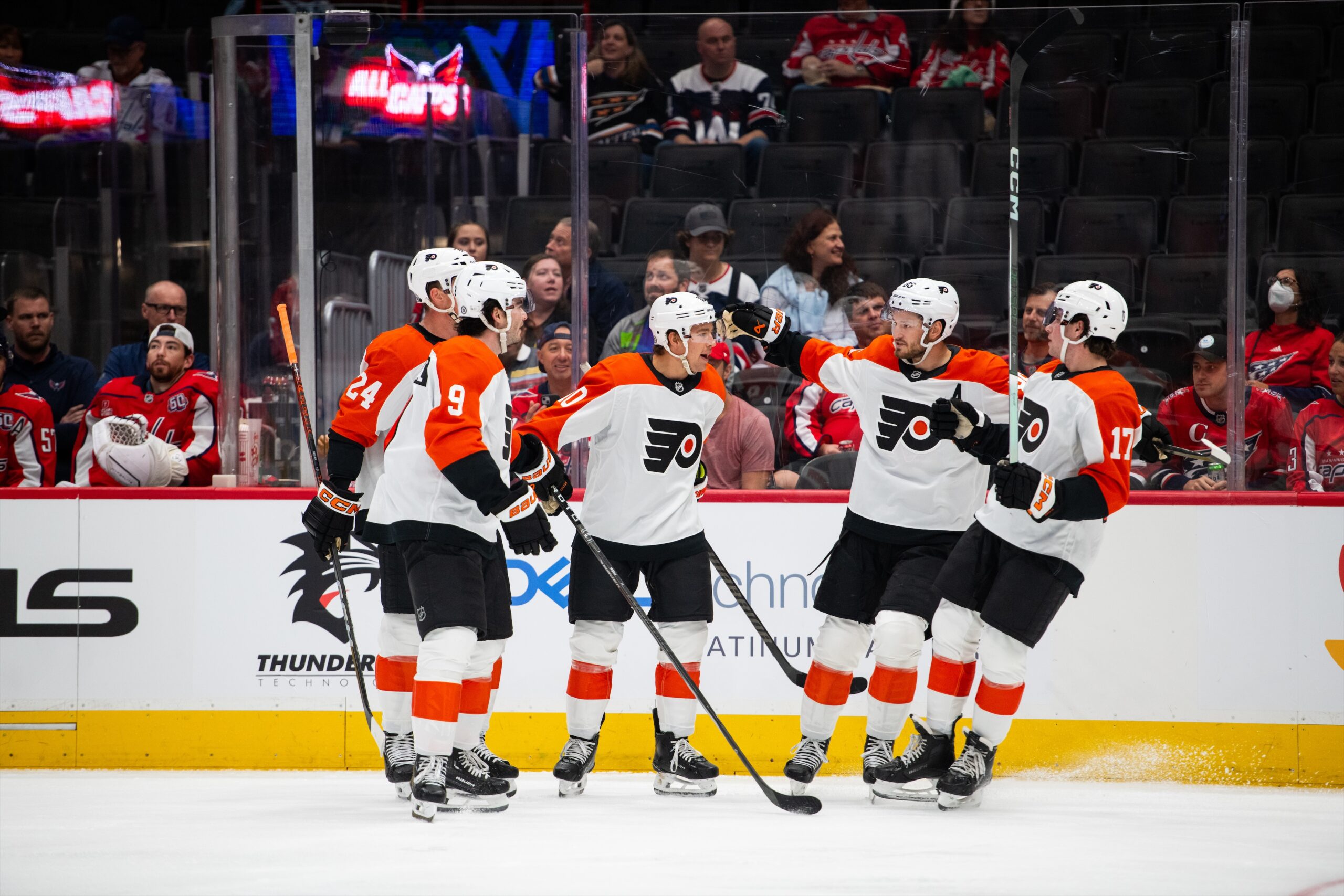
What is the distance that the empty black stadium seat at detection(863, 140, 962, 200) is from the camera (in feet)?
16.4

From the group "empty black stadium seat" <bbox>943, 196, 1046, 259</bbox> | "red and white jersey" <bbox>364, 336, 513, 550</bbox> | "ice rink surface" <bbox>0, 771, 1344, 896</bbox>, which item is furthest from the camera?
"empty black stadium seat" <bbox>943, 196, 1046, 259</bbox>

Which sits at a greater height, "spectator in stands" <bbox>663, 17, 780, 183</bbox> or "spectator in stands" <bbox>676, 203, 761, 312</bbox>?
"spectator in stands" <bbox>663, 17, 780, 183</bbox>

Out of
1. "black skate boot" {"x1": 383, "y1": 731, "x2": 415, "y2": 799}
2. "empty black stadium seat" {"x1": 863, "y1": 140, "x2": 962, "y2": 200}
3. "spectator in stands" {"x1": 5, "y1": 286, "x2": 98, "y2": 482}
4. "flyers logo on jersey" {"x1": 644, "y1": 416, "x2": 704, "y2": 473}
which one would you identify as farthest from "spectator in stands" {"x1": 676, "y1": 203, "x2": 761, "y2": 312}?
"spectator in stands" {"x1": 5, "y1": 286, "x2": 98, "y2": 482}

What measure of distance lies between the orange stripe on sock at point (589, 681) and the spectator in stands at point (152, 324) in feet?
6.61

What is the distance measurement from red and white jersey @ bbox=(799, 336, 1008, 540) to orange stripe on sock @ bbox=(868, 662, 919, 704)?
0.39 m

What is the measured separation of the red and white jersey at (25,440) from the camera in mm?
5223

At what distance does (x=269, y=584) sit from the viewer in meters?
4.96

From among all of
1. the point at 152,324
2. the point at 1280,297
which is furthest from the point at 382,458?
the point at 1280,297

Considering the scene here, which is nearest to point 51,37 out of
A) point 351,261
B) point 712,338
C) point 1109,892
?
point 351,261

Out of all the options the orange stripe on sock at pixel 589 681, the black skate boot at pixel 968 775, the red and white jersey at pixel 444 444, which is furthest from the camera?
the orange stripe on sock at pixel 589 681

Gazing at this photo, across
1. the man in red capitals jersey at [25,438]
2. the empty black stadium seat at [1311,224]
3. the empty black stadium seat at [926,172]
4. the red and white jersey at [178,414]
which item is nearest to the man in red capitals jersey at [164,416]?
the red and white jersey at [178,414]

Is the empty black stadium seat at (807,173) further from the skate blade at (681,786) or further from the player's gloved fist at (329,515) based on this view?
the skate blade at (681,786)

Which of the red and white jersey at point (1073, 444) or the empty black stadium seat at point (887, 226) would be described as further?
the empty black stadium seat at point (887, 226)

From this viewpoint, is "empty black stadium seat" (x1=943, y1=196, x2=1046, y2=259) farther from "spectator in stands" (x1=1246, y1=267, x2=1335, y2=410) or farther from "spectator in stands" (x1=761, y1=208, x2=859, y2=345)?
"spectator in stands" (x1=1246, y1=267, x2=1335, y2=410)
